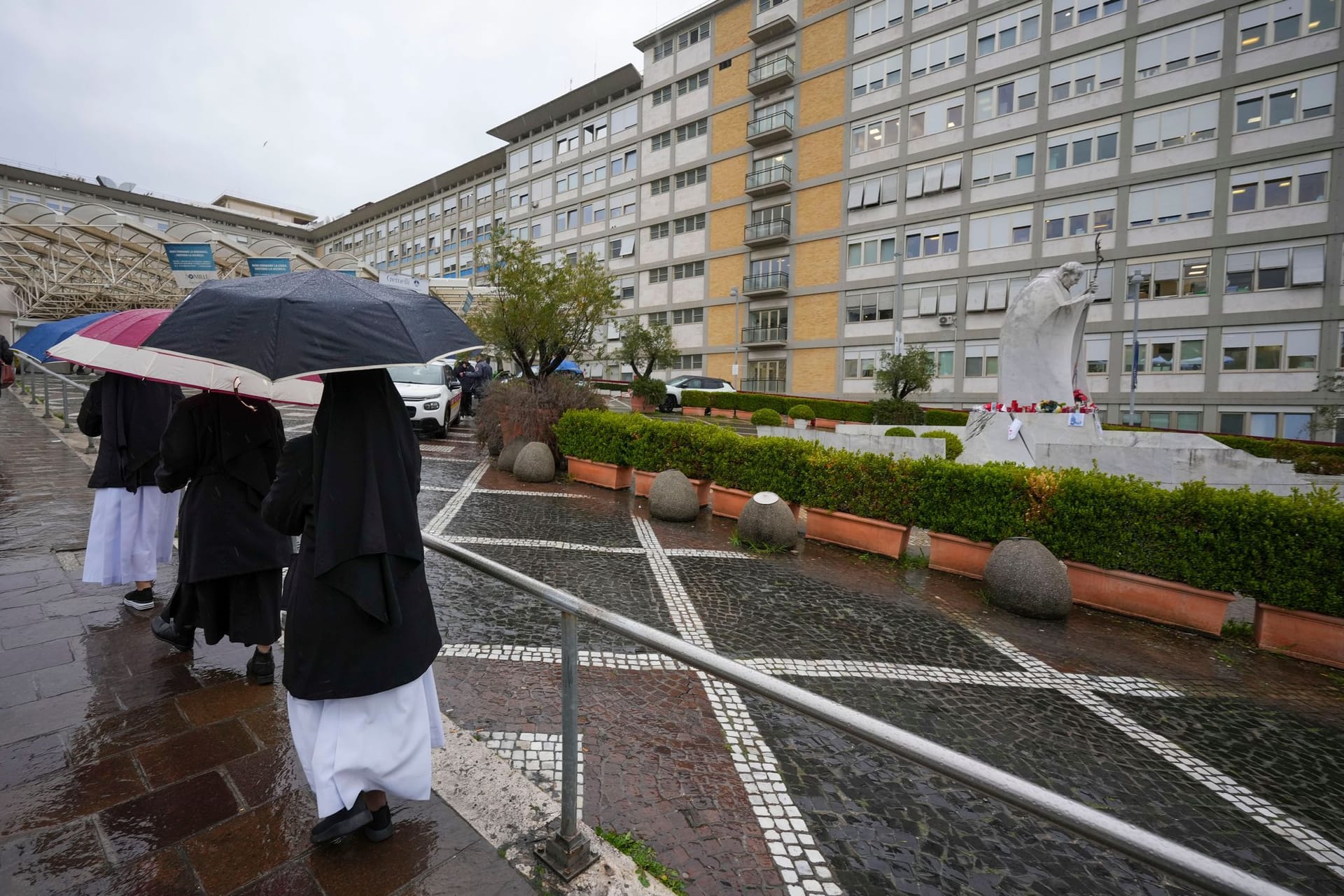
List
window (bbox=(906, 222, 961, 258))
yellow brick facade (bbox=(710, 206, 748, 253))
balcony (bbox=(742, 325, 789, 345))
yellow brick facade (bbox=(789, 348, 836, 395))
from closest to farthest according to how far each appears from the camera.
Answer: window (bbox=(906, 222, 961, 258)) < yellow brick facade (bbox=(789, 348, 836, 395)) < balcony (bbox=(742, 325, 789, 345)) < yellow brick facade (bbox=(710, 206, 748, 253))

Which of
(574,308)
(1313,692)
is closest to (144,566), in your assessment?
(1313,692)

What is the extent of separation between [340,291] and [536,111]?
5238cm

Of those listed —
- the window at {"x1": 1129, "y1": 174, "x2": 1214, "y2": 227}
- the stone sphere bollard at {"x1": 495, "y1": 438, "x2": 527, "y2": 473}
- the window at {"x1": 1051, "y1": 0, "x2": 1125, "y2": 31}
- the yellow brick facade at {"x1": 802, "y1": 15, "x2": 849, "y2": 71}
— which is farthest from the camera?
the yellow brick facade at {"x1": 802, "y1": 15, "x2": 849, "y2": 71}

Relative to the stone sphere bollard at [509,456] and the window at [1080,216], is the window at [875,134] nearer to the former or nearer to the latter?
the window at [1080,216]

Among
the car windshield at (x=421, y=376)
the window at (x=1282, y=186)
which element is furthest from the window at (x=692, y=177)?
the car windshield at (x=421, y=376)

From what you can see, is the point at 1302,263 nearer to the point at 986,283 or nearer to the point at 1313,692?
the point at 986,283

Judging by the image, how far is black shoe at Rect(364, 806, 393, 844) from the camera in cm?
223

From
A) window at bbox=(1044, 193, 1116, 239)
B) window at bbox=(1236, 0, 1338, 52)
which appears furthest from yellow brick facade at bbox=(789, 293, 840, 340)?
window at bbox=(1236, 0, 1338, 52)

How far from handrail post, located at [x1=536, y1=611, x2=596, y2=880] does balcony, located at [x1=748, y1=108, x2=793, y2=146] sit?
3692 centimetres

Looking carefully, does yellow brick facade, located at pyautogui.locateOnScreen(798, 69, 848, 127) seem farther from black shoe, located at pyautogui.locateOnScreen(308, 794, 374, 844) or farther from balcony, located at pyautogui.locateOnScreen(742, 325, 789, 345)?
black shoe, located at pyautogui.locateOnScreen(308, 794, 374, 844)

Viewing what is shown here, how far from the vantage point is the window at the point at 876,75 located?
30516 mm

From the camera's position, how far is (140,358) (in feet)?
11.3

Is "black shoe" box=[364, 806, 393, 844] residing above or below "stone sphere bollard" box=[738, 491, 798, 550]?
below

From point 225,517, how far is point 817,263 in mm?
33778
